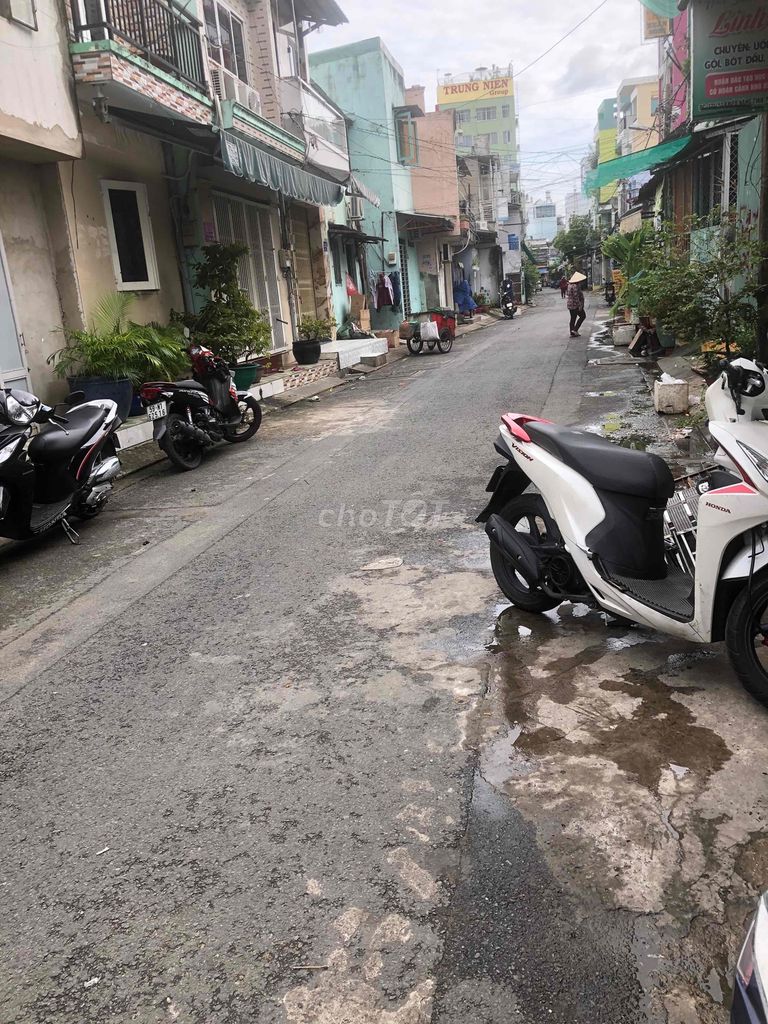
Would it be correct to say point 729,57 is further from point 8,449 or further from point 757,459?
point 8,449

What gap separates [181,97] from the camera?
10.6 m

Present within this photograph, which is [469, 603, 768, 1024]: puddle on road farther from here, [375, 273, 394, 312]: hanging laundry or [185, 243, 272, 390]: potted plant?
[375, 273, 394, 312]: hanging laundry

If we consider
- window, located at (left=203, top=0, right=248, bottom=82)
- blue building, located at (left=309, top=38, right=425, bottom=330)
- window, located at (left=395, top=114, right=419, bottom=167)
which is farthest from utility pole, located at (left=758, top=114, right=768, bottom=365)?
window, located at (left=395, top=114, right=419, bottom=167)

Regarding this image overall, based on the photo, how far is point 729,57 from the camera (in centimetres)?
751

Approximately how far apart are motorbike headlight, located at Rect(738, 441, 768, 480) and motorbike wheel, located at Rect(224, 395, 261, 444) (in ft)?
24.7

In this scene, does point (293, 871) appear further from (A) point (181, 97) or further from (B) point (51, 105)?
(A) point (181, 97)

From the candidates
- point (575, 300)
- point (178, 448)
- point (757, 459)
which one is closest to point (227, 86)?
point (178, 448)

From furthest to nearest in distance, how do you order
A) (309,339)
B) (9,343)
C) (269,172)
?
(309,339), (269,172), (9,343)

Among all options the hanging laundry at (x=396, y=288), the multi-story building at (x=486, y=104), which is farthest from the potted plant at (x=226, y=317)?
the multi-story building at (x=486, y=104)

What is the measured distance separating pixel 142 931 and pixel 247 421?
8.25 meters

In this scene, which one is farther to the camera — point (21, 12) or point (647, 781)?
point (21, 12)

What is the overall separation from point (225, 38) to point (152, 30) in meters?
4.91

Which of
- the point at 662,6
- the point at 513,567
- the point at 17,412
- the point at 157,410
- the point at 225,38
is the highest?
the point at 225,38

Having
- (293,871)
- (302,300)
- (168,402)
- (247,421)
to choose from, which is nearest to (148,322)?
(247,421)
